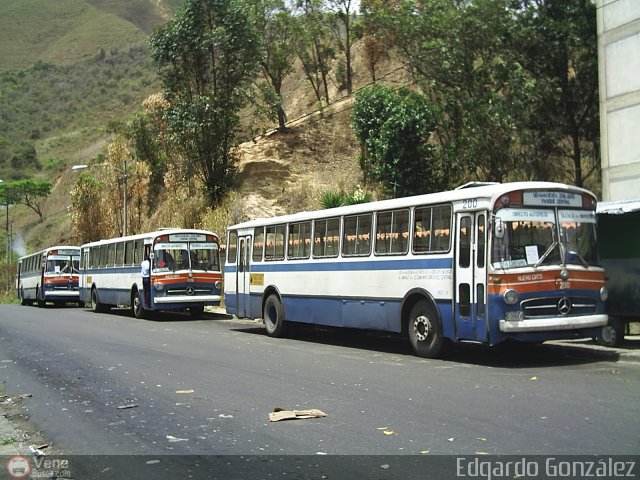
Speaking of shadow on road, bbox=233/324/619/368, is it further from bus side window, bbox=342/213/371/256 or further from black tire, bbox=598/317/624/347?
bus side window, bbox=342/213/371/256

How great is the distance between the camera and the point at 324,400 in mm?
9633

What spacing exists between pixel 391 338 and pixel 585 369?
6601mm

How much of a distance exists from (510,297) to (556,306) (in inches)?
34.3

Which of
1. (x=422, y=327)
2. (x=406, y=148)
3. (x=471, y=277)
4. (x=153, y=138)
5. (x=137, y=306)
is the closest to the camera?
(x=471, y=277)

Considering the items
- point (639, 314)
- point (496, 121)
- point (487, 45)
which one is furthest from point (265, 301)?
point (487, 45)

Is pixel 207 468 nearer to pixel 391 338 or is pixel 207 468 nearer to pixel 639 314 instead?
pixel 639 314

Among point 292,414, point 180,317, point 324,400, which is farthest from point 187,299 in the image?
point 292,414

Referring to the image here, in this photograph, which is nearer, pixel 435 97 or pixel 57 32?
pixel 435 97

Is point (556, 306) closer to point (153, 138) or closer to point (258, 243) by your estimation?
point (258, 243)

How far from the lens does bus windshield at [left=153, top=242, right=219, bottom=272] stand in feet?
83.2

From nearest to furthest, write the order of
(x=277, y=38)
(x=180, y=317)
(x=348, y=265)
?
(x=348, y=265), (x=180, y=317), (x=277, y=38)

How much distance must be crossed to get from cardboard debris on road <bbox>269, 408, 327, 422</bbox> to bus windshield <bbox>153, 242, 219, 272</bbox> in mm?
17090

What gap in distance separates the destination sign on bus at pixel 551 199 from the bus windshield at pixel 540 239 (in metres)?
0.11

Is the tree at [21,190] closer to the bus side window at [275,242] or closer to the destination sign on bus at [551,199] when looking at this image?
the bus side window at [275,242]
